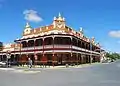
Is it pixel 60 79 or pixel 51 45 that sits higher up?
pixel 51 45

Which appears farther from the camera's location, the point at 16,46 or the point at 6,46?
the point at 6,46

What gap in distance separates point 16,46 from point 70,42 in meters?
20.0

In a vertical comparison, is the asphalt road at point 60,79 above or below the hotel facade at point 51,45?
below

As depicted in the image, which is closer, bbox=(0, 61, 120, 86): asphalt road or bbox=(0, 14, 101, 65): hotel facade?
bbox=(0, 61, 120, 86): asphalt road

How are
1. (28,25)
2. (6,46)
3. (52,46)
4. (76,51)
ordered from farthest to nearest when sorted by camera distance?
(6,46), (28,25), (76,51), (52,46)

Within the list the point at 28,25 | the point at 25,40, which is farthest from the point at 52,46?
the point at 28,25

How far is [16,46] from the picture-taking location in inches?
2840

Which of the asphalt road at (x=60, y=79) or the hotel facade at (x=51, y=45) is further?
the hotel facade at (x=51, y=45)

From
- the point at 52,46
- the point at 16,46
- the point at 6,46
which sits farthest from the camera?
the point at 6,46

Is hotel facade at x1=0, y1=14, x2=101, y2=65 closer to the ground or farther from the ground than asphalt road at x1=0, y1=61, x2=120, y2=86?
farther from the ground

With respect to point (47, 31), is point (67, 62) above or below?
below

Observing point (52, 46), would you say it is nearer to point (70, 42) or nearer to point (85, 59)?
point (70, 42)

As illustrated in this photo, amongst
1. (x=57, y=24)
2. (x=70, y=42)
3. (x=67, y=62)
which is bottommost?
(x=67, y=62)

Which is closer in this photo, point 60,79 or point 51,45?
point 60,79
